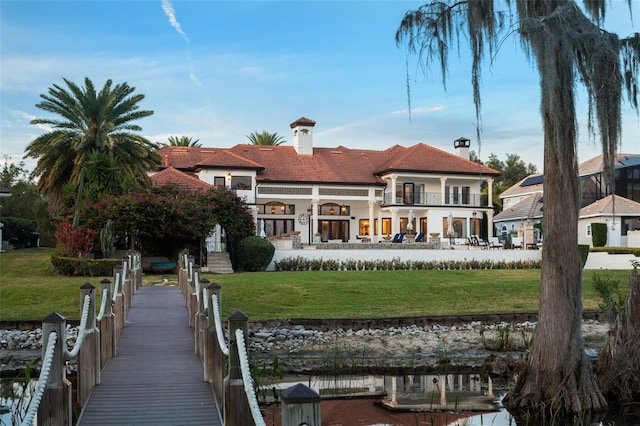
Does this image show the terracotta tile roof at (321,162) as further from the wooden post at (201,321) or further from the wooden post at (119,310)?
the wooden post at (201,321)

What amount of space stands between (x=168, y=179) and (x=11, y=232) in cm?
1571

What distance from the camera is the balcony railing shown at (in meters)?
48.1

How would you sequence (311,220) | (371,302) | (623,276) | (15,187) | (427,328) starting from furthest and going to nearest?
(15,187), (311,220), (623,276), (371,302), (427,328)

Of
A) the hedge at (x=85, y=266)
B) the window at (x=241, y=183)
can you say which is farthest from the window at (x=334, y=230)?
the hedge at (x=85, y=266)

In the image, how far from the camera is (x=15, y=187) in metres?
51.1

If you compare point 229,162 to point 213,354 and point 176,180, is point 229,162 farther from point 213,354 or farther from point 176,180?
point 213,354

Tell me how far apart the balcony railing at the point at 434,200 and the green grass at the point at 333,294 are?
812 inches

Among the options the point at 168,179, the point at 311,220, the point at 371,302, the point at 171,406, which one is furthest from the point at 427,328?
the point at 311,220

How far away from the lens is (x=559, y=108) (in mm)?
9219

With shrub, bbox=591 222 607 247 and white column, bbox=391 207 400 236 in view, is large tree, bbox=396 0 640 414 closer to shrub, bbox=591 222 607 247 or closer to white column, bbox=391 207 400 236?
shrub, bbox=591 222 607 247

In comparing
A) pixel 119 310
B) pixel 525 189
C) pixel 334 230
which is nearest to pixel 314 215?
pixel 334 230

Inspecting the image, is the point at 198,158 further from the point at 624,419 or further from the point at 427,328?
the point at 624,419

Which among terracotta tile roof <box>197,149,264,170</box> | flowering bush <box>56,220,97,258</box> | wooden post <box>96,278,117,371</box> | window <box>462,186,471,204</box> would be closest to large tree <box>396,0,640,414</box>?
wooden post <box>96,278,117,371</box>

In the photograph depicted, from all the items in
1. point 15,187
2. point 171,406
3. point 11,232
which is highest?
point 15,187
